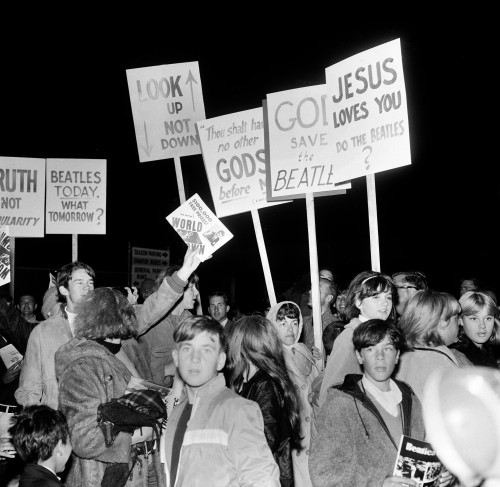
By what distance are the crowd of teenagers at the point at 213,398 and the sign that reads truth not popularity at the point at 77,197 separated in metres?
4.16

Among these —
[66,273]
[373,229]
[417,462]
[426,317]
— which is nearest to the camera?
[417,462]

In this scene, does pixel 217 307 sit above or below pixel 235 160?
below

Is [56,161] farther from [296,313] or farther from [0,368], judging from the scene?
[296,313]

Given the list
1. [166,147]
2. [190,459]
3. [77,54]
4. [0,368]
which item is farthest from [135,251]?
A: [190,459]

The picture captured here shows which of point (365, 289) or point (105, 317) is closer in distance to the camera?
point (105, 317)

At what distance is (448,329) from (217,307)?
5.39 m

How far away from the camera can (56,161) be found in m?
9.75

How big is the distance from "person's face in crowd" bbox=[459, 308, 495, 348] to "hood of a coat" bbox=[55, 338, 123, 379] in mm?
3035

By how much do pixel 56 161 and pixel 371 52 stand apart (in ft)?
16.0

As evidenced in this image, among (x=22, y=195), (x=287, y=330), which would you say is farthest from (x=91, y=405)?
(x=22, y=195)

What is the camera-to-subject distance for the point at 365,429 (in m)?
3.58

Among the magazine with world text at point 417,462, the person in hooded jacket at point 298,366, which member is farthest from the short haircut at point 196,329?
the person in hooded jacket at point 298,366

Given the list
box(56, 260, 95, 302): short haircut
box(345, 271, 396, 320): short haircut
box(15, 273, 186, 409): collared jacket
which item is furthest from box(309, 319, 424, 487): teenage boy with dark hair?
box(56, 260, 95, 302): short haircut

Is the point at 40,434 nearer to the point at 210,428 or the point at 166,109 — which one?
the point at 210,428
